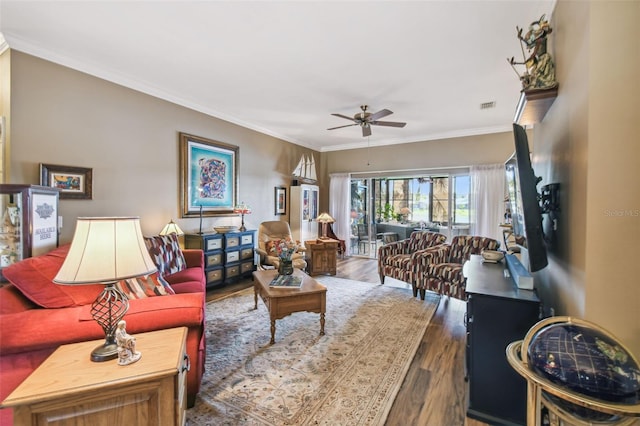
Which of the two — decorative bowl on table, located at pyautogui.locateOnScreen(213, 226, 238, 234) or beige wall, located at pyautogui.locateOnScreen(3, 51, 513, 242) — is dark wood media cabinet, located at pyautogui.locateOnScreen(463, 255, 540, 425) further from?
beige wall, located at pyautogui.locateOnScreen(3, 51, 513, 242)

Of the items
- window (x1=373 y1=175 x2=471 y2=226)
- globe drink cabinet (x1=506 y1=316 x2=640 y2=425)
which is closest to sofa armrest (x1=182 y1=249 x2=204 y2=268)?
globe drink cabinet (x1=506 y1=316 x2=640 y2=425)

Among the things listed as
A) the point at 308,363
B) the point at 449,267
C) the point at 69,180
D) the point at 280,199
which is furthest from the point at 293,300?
the point at 280,199

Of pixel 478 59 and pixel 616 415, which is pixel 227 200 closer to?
pixel 478 59

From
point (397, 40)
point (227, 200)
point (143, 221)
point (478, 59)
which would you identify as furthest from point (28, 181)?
point (478, 59)

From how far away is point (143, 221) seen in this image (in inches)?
143

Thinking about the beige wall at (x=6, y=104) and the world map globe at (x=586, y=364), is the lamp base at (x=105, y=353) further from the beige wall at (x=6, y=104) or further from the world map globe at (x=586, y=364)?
the beige wall at (x=6, y=104)

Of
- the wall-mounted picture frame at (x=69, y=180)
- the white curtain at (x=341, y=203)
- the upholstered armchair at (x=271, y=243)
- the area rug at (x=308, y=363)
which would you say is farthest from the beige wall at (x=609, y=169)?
the white curtain at (x=341, y=203)

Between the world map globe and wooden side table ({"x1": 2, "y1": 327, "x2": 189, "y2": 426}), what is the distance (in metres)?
1.49

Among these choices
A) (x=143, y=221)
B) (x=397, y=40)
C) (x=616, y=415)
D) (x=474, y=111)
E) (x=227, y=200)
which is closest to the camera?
(x=616, y=415)

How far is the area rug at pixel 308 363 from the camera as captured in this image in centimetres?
177

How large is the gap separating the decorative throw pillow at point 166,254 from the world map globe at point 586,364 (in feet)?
10.9

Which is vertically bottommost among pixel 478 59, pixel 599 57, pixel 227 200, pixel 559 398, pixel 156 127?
pixel 559 398

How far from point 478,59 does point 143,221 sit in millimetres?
4525

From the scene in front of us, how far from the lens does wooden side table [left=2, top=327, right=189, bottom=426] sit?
40.1 inches
